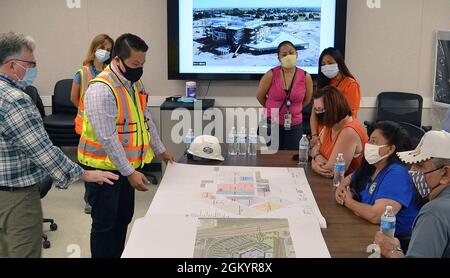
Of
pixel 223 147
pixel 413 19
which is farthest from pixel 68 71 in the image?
pixel 413 19

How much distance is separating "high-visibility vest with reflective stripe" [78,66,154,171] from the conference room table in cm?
46

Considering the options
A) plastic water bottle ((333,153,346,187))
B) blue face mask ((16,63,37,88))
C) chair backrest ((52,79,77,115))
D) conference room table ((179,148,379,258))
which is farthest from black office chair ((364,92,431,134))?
blue face mask ((16,63,37,88))

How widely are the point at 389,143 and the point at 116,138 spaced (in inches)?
51.5

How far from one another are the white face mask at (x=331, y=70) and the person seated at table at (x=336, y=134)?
94 cm

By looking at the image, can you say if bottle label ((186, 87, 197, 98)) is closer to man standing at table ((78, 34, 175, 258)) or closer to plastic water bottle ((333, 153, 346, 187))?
man standing at table ((78, 34, 175, 258))

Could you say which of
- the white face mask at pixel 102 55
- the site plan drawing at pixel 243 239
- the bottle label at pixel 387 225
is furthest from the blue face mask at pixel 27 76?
the white face mask at pixel 102 55

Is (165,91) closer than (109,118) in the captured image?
No

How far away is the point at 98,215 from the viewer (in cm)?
272

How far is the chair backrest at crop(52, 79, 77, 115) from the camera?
17.8ft

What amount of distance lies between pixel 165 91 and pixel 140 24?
74cm

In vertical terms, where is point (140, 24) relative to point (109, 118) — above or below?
above

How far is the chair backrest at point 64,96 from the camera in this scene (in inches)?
214
